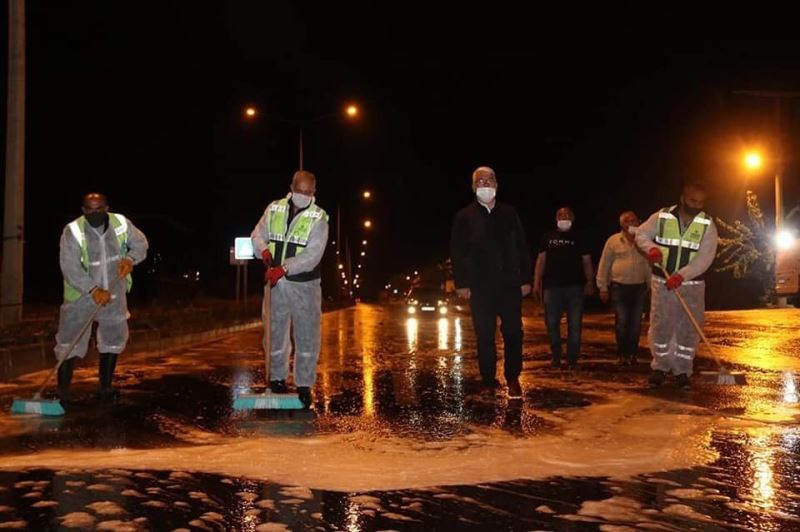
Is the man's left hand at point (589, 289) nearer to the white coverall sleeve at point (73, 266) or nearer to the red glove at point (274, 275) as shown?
the red glove at point (274, 275)

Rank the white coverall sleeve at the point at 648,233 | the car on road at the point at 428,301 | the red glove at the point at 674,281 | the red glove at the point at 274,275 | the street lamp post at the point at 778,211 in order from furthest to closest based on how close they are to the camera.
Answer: the car on road at the point at 428,301 < the street lamp post at the point at 778,211 < the white coverall sleeve at the point at 648,233 < the red glove at the point at 674,281 < the red glove at the point at 274,275

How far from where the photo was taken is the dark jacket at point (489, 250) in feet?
24.0

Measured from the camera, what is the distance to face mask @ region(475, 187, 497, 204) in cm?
731

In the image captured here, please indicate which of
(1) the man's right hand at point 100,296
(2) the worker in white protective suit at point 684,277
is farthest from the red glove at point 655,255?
(1) the man's right hand at point 100,296

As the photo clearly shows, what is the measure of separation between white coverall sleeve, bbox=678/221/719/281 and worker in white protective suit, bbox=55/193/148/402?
195 inches

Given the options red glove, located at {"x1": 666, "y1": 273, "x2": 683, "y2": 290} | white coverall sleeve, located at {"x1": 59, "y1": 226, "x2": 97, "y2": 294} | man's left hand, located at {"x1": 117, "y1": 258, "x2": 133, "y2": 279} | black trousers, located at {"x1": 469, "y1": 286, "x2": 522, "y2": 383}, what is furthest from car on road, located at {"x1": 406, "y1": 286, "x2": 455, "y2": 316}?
Result: white coverall sleeve, located at {"x1": 59, "y1": 226, "x2": 97, "y2": 294}

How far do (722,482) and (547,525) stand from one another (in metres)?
1.22

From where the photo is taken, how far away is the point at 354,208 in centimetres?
7800

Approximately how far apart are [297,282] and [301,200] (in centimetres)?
66

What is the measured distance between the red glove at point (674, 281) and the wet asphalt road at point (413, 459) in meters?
0.94

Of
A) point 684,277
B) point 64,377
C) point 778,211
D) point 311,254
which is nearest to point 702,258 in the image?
point 684,277

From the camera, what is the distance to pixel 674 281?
295 inches

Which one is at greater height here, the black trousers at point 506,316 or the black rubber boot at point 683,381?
the black trousers at point 506,316

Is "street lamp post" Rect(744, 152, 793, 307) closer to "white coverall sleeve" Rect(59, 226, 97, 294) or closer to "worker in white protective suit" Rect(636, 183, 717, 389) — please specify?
"worker in white protective suit" Rect(636, 183, 717, 389)
